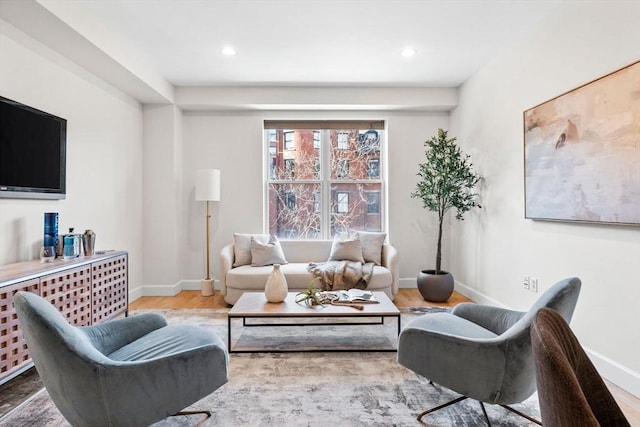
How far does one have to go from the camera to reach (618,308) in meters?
2.29

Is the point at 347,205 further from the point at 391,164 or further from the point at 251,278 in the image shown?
the point at 251,278

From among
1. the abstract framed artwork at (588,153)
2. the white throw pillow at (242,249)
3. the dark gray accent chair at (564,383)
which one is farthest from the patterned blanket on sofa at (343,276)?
the dark gray accent chair at (564,383)

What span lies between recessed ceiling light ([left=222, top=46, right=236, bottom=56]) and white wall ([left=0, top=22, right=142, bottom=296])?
1362 millimetres

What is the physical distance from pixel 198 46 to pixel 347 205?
2.72 metres

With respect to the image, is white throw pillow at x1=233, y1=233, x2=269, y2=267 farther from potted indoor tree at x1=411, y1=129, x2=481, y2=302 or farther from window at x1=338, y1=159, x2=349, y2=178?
potted indoor tree at x1=411, y1=129, x2=481, y2=302

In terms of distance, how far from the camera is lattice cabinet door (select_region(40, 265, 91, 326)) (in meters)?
2.41

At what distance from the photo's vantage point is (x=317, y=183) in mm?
5105

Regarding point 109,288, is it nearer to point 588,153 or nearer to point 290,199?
point 290,199

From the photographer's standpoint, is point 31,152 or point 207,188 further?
point 207,188

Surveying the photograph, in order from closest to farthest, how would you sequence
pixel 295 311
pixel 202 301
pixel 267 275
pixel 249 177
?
pixel 295 311 < pixel 267 275 < pixel 202 301 < pixel 249 177

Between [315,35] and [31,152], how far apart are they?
253cm

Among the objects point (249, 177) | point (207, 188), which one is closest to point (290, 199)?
point (249, 177)

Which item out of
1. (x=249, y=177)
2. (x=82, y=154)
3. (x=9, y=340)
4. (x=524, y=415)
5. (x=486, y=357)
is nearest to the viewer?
(x=486, y=357)

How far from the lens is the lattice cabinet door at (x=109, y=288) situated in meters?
2.94
